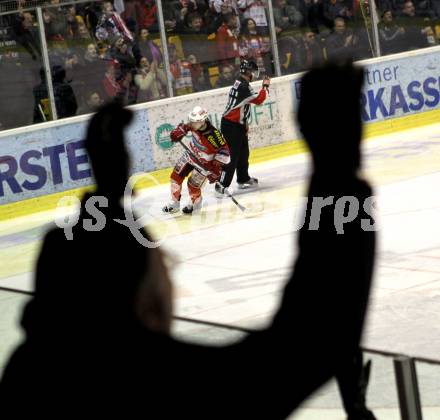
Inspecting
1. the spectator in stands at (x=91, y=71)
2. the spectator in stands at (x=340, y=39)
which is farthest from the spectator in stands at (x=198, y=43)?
the spectator in stands at (x=340, y=39)

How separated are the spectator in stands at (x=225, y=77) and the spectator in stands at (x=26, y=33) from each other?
299 cm

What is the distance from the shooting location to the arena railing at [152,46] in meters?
15.2

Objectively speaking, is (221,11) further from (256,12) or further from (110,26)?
(110,26)

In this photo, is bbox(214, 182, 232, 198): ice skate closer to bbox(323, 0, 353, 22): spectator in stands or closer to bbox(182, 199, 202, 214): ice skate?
bbox(182, 199, 202, 214): ice skate

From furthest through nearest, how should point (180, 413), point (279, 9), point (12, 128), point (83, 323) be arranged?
point (279, 9) → point (12, 128) → point (83, 323) → point (180, 413)

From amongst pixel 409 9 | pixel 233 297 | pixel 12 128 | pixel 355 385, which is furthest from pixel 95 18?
pixel 355 385

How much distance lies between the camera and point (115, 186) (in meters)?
1.50

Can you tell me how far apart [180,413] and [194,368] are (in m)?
0.05

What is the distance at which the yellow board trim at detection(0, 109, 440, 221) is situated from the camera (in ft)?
49.8

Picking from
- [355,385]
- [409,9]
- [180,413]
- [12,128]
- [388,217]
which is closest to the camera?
[180,413]

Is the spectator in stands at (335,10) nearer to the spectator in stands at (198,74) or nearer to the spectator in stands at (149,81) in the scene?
the spectator in stands at (198,74)

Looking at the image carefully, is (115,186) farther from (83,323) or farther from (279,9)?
(279,9)

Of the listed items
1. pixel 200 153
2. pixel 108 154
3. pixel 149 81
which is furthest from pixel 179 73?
pixel 108 154

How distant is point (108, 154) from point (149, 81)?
15.0 m
